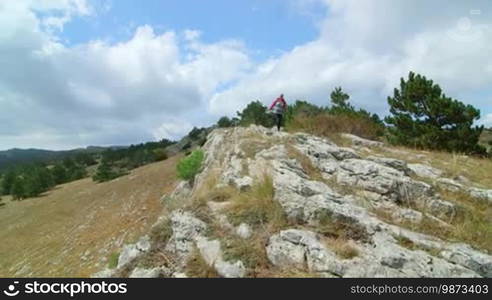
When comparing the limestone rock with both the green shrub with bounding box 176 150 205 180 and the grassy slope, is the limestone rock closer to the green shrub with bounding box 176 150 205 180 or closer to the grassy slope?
the green shrub with bounding box 176 150 205 180

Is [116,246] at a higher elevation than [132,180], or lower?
lower

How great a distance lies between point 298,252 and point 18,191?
5430 cm

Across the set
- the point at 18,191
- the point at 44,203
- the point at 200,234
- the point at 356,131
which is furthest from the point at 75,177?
the point at 200,234

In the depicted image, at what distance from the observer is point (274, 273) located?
5207mm

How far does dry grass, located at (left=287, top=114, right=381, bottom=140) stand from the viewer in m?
16.4

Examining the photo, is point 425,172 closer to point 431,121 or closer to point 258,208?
point 258,208

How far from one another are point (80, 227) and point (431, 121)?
22731 mm

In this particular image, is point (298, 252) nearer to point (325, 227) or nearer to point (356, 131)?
point (325, 227)

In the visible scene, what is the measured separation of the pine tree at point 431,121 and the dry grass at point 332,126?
2.56m

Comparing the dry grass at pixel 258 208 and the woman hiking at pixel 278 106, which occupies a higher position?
the woman hiking at pixel 278 106

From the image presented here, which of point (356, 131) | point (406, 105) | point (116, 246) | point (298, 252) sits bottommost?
point (116, 246)

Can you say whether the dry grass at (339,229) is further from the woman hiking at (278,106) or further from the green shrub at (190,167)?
the green shrub at (190,167)

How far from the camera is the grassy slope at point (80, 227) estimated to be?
701 inches

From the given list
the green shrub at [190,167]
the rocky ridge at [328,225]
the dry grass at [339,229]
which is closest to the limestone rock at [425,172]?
the rocky ridge at [328,225]
